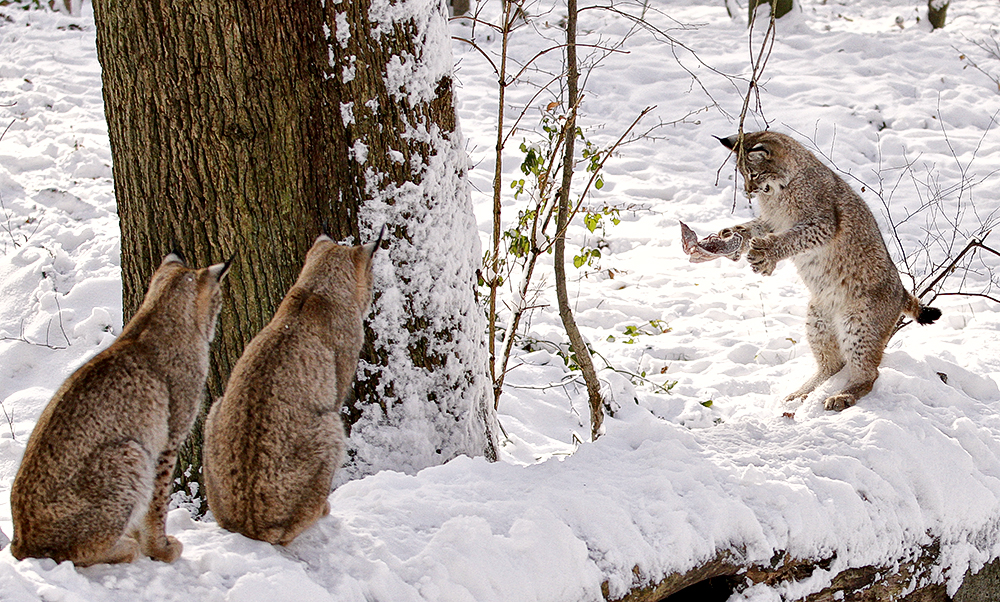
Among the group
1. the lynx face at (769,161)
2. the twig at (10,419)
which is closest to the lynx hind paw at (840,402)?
the lynx face at (769,161)

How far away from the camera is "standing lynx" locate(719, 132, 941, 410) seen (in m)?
4.04

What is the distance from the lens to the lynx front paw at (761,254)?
4.06m

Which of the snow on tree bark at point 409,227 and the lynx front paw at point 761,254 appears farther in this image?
the lynx front paw at point 761,254

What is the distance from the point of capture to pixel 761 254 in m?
4.06

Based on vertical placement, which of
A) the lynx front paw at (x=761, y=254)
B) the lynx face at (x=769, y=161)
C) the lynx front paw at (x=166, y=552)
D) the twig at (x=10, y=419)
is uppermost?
the lynx face at (x=769, y=161)

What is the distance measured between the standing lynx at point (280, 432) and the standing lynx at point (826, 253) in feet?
7.85

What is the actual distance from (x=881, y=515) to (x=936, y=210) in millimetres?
5859

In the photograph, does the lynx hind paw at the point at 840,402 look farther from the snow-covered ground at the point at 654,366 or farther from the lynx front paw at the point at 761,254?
the lynx front paw at the point at 761,254

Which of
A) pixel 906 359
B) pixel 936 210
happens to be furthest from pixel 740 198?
pixel 906 359

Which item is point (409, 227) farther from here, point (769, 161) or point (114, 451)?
point (769, 161)

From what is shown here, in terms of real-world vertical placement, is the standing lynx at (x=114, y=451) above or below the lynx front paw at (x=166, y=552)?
above

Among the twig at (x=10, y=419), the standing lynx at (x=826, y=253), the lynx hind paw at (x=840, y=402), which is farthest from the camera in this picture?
the twig at (x=10, y=419)

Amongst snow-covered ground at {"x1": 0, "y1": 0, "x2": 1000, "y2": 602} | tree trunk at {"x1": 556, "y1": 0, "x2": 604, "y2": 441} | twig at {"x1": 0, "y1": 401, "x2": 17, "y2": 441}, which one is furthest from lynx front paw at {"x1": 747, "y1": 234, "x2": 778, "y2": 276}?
twig at {"x1": 0, "y1": 401, "x2": 17, "y2": 441}

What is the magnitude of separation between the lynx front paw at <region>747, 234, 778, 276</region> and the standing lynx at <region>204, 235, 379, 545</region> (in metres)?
2.34
